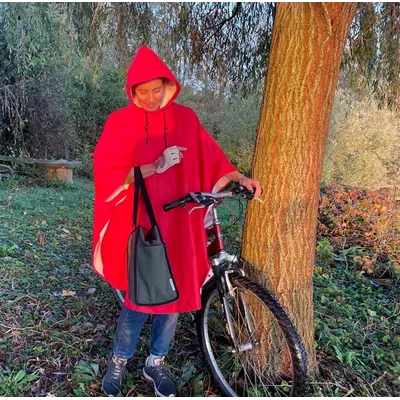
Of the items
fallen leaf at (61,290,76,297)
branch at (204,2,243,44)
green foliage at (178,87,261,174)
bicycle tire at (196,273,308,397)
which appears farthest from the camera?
green foliage at (178,87,261,174)

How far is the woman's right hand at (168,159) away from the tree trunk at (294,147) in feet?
1.82

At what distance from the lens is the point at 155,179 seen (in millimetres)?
1988

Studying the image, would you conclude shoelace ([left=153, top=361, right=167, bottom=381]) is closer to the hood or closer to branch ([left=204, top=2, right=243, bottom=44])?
the hood

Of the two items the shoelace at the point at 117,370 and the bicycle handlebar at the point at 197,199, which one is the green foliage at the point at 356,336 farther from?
the bicycle handlebar at the point at 197,199

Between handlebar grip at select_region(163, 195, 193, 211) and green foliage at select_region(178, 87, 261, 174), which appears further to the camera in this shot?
green foliage at select_region(178, 87, 261, 174)

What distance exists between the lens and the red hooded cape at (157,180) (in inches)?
76.9

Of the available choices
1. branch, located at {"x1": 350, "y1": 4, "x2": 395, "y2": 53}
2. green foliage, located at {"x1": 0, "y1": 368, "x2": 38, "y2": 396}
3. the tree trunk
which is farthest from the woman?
branch, located at {"x1": 350, "y1": 4, "x2": 395, "y2": 53}

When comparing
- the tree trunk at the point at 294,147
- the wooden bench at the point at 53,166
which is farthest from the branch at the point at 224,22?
the wooden bench at the point at 53,166

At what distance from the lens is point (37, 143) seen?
9.84 m

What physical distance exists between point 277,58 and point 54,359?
6.98ft

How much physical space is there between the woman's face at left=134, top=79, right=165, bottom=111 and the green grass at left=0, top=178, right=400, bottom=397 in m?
1.08

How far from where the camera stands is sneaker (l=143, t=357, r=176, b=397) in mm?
2145

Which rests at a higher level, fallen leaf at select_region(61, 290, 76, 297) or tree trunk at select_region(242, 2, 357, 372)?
tree trunk at select_region(242, 2, 357, 372)

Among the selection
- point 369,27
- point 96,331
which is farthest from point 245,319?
point 369,27
